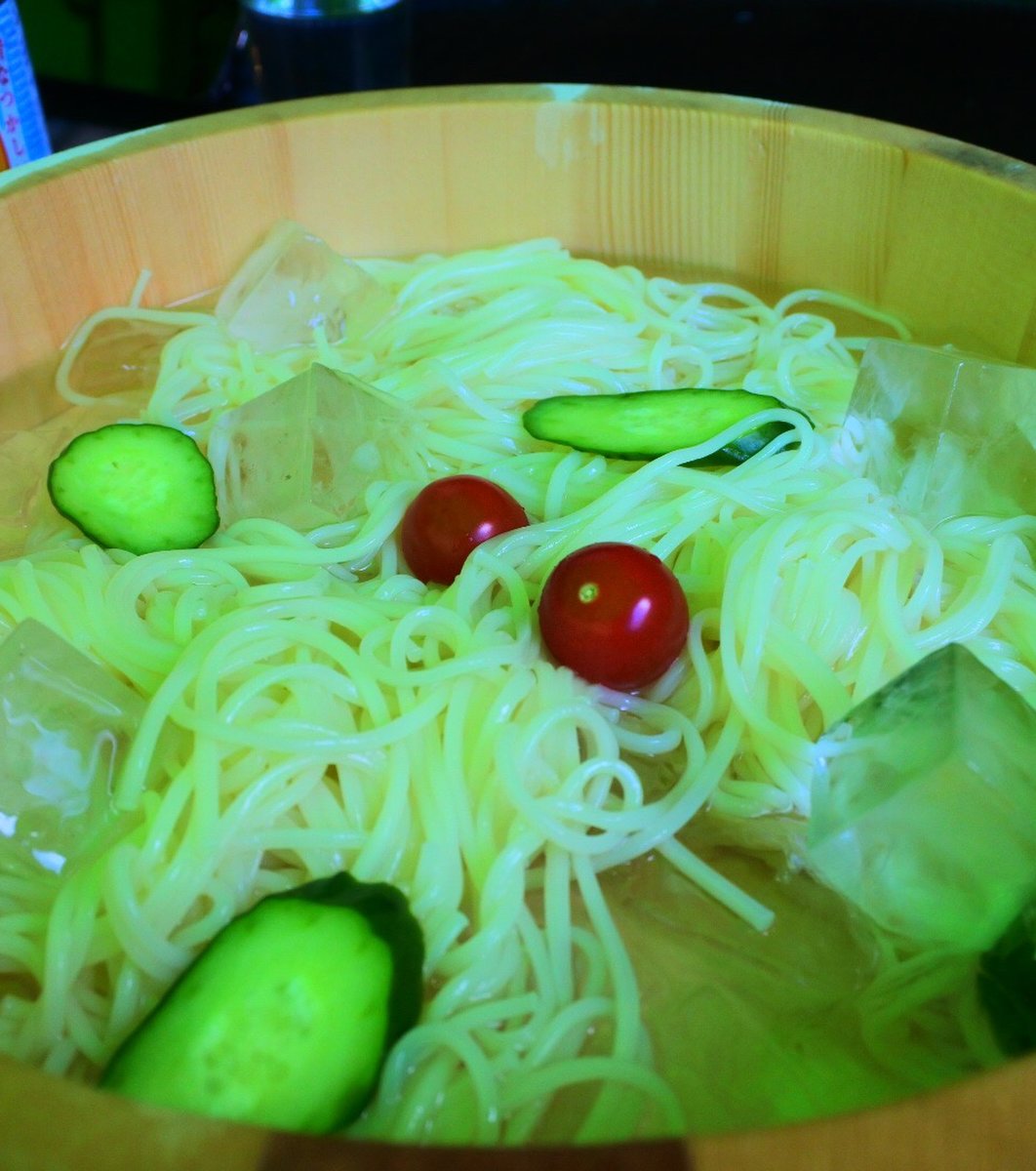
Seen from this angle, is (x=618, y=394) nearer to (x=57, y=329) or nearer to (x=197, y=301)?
(x=197, y=301)

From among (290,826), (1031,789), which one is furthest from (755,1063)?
(290,826)

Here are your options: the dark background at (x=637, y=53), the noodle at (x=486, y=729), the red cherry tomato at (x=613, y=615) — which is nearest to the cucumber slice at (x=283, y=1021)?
the noodle at (x=486, y=729)

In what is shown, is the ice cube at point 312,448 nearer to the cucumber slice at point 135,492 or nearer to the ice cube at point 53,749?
the cucumber slice at point 135,492

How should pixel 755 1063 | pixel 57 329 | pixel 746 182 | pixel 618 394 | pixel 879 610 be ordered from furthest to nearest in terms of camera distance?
pixel 746 182
pixel 57 329
pixel 618 394
pixel 879 610
pixel 755 1063

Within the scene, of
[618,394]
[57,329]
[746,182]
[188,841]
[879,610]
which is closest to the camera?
[188,841]

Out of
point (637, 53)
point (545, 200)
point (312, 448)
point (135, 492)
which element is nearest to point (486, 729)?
point (312, 448)

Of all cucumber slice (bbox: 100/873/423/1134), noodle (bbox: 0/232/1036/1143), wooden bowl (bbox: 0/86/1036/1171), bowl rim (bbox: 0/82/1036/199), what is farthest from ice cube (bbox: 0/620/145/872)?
bowl rim (bbox: 0/82/1036/199)

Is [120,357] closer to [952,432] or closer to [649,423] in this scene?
[649,423]
